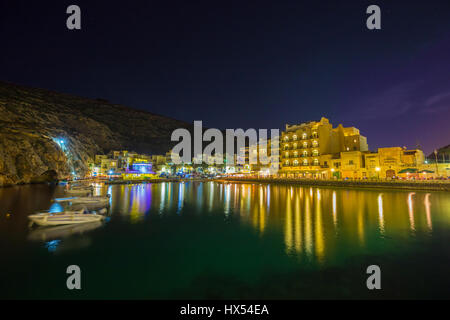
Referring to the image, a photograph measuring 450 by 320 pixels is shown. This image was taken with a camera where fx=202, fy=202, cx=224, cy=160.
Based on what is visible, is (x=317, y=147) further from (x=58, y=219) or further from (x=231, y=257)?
(x=58, y=219)

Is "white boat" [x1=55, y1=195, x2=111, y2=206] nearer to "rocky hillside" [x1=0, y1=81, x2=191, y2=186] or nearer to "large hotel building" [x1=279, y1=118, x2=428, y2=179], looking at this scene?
"rocky hillside" [x1=0, y1=81, x2=191, y2=186]

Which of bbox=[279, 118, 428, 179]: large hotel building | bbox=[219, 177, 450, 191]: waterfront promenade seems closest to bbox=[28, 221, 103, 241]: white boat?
bbox=[219, 177, 450, 191]: waterfront promenade

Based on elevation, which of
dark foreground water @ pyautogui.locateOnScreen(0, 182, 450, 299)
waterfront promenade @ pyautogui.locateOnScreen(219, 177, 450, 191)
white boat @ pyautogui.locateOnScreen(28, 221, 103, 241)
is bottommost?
dark foreground water @ pyautogui.locateOnScreen(0, 182, 450, 299)

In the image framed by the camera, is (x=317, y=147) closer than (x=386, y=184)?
No

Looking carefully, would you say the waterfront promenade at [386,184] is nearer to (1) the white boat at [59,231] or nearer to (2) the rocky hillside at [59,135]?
(1) the white boat at [59,231]

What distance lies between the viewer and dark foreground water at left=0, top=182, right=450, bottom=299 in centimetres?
704

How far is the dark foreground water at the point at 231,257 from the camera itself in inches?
277

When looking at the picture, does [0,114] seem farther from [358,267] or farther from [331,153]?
[331,153]

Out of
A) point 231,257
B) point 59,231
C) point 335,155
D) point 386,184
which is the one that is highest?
point 335,155

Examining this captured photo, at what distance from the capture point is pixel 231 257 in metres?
9.84

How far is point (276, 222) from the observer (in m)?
16.0

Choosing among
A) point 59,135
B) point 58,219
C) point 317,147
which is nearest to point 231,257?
point 58,219

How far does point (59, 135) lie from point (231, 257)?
3153 inches

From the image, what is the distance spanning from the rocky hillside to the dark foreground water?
4347cm
